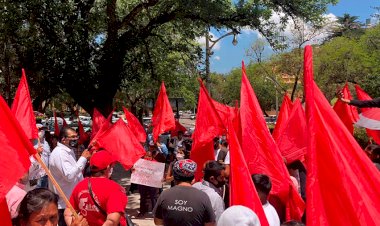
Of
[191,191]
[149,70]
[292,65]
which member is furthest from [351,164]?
[292,65]

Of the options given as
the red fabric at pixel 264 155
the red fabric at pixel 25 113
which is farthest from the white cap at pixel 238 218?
the red fabric at pixel 25 113

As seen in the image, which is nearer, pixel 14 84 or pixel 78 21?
pixel 78 21

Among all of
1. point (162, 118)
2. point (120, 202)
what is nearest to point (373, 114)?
point (120, 202)

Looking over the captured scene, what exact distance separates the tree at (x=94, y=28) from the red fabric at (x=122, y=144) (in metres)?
5.29

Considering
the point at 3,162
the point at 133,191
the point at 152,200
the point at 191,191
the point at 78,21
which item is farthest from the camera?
the point at 78,21

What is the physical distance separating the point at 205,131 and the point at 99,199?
3.92m

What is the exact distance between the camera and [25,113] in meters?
7.02

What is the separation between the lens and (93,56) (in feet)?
47.7

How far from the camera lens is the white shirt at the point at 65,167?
559 centimetres

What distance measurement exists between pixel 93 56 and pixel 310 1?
21.6 feet

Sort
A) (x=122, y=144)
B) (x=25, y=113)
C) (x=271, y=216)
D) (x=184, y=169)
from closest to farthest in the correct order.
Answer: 1. (x=271, y=216)
2. (x=184, y=169)
3. (x=25, y=113)
4. (x=122, y=144)

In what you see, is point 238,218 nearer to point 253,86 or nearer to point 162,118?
point 162,118

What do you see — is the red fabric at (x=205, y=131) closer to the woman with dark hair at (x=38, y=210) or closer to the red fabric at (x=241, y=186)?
the red fabric at (x=241, y=186)

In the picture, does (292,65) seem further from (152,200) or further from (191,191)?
(191,191)
